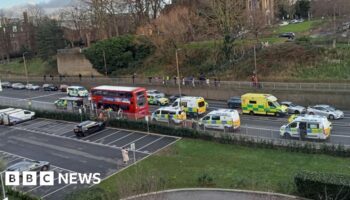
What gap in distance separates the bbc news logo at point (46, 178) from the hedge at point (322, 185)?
40.7 ft

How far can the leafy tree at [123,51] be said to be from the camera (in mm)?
65438

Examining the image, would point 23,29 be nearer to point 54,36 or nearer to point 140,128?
point 54,36

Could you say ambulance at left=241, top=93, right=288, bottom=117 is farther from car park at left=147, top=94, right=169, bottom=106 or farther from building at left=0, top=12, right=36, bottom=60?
building at left=0, top=12, right=36, bottom=60

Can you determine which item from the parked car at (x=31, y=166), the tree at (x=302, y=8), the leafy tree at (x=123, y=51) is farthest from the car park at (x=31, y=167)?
the tree at (x=302, y=8)

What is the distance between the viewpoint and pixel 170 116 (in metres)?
37.4

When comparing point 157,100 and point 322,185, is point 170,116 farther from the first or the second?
point 322,185

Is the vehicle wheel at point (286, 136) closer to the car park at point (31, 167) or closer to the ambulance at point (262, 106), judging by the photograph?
the ambulance at point (262, 106)

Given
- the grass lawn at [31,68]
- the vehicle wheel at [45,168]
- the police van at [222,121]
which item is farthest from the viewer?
the grass lawn at [31,68]

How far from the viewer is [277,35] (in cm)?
6300

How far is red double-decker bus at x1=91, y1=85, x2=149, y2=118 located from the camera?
136ft

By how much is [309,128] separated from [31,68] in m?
67.4

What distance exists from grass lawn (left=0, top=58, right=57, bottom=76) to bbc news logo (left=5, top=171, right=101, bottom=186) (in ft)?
175

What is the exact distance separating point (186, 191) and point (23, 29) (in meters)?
89.8

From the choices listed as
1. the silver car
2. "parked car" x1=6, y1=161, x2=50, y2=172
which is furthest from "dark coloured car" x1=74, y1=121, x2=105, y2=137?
the silver car
